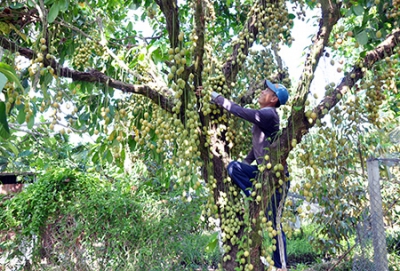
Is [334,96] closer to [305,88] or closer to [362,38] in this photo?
[305,88]

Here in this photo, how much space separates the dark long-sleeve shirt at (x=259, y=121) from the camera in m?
2.10

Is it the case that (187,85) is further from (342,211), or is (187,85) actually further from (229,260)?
(342,211)

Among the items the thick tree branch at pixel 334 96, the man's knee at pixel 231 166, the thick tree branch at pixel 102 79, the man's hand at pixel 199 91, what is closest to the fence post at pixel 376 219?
the thick tree branch at pixel 334 96

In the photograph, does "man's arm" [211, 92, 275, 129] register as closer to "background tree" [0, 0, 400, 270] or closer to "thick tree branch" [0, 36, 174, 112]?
"background tree" [0, 0, 400, 270]

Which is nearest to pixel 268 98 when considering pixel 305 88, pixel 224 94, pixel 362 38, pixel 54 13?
pixel 224 94

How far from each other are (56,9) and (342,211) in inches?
126

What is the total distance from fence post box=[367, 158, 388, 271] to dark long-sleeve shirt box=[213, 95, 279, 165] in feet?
3.82

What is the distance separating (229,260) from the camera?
225 cm

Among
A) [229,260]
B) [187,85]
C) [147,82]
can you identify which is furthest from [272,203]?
[147,82]

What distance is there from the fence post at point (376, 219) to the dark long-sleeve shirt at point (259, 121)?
3.82ft

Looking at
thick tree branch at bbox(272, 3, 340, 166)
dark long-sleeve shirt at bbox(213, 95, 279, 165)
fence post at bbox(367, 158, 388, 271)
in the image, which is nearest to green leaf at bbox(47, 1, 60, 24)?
dark long-sleeve shirt at bbox(213, 95, 279, 165)

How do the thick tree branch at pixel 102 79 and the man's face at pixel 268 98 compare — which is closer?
the thick tree branch at pixel 102 79

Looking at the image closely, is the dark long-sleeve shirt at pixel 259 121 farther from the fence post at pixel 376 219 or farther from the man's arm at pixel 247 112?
the fence post at pixel 376 219

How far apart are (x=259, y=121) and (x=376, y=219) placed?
149 cm
